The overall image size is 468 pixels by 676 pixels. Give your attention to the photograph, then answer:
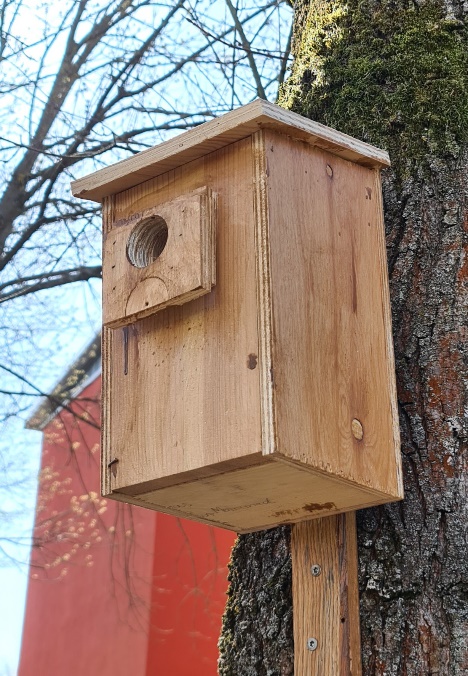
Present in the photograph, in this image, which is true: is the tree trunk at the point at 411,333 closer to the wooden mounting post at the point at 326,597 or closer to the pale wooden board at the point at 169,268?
the wooden mounting post at the point at 326,597

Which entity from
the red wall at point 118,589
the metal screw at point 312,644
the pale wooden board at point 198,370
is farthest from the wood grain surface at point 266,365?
the red wall at point 118,589

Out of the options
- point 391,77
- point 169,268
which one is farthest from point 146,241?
point 391,77

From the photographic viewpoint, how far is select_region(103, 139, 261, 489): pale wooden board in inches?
67.3

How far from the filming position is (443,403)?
6.33 feet

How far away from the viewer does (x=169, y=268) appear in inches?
72.4

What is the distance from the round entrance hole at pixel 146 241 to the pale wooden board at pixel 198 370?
0.05 m

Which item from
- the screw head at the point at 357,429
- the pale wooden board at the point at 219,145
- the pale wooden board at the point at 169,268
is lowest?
the screw head at the point at 357,429

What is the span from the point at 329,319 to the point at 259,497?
327mm

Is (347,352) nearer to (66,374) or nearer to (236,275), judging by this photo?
(236,275)

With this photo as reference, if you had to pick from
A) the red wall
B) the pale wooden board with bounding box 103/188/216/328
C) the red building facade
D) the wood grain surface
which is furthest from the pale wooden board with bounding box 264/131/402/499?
the red wall

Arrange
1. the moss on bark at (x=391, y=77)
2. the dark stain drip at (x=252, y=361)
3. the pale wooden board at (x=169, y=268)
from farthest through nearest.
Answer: the moss on bark at (x=391, y=77) < the pale wooden board at (x=169, y=268) < the dark stain drip at (x=252, y=361)

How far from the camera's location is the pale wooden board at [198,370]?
5.61ft

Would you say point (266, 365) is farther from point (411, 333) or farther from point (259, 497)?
point (411, 333)

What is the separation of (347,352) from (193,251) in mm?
312
